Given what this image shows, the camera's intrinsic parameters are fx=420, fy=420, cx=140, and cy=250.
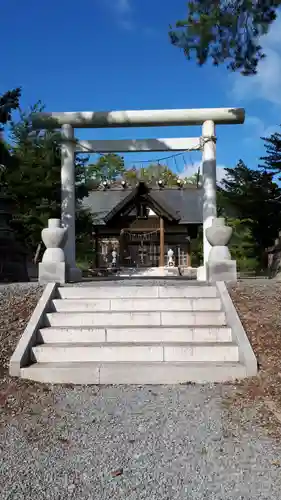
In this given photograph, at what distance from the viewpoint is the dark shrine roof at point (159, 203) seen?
25.0 m

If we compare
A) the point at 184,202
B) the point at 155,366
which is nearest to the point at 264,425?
the point at 155,366

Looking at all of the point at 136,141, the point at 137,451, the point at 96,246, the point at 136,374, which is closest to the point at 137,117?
the point at 136,141

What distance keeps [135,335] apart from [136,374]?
2.65 feet

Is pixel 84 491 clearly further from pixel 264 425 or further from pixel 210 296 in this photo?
pixel 210 296

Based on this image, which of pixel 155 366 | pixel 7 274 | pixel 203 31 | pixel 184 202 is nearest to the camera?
pixel 155 366

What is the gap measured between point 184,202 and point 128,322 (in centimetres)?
2328

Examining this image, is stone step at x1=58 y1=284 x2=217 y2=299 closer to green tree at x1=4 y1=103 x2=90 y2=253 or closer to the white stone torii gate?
the white stone torii gate

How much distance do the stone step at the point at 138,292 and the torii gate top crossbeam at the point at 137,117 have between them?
4.28 m

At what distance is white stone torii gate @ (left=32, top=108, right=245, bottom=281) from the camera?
30.1 feet

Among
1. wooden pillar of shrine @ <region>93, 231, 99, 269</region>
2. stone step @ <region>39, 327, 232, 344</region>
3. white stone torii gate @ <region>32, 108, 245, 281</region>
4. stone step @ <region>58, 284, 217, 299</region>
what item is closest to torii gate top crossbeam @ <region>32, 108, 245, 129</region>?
white stone torii gate @ <region>32, 108, 245, 281</region>

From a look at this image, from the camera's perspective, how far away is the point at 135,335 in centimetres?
544

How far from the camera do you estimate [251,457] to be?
10.1 feet

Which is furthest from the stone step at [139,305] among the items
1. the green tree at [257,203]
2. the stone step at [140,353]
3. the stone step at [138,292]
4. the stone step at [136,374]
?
the green tree at [257,203]

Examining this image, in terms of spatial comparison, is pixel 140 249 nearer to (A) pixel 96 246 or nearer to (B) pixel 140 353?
(A) pixel 96 246
